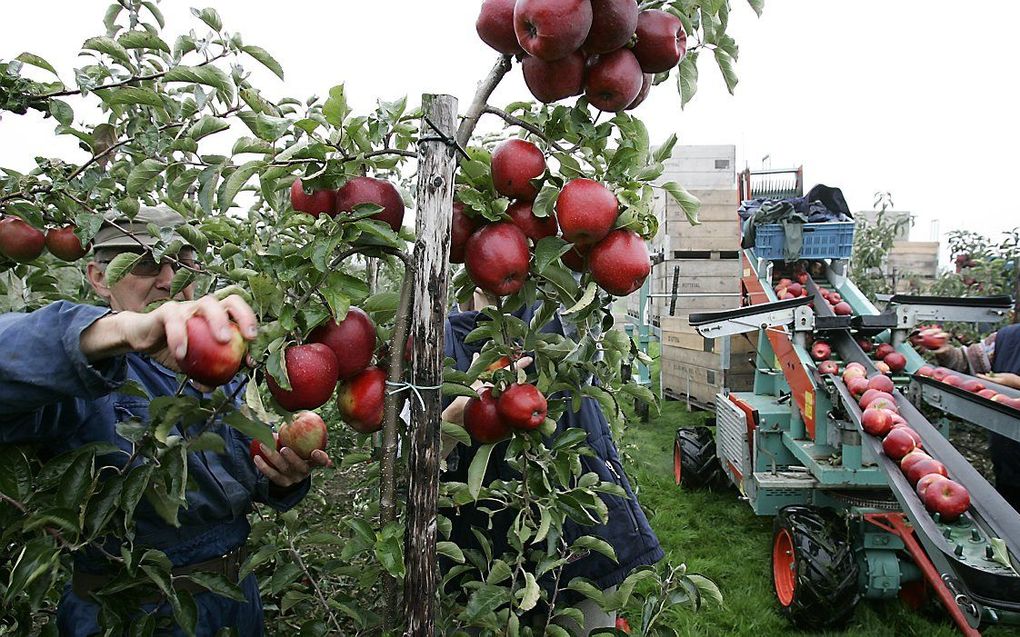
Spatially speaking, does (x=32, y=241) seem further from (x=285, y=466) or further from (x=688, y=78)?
(x=688, y=78)

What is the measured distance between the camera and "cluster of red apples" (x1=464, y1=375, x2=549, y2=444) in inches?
47.4

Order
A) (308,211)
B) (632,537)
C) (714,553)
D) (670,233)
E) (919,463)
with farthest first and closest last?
(670,233)
(714,553)
(919,463)
(632,537)
(308,211)

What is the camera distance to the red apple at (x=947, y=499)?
2.42m

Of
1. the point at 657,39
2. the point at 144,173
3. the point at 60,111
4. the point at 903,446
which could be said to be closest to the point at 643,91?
the point at 657,39

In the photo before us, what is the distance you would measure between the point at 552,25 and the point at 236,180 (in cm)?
59

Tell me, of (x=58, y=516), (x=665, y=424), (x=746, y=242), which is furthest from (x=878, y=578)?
(x=665, y=424)

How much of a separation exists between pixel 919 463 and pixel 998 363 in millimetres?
1903

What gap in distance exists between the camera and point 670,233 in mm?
9039

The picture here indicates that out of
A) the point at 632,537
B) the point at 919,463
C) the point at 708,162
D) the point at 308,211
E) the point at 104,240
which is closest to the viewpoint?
the point at 308,211

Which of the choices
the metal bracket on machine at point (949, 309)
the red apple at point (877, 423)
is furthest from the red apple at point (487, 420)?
the metal bracket on machine at point (949, 309)

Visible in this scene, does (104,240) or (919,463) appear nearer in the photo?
(104,240)

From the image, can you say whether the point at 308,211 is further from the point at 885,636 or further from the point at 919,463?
the point at 885,636

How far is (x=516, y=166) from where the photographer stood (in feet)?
3.58

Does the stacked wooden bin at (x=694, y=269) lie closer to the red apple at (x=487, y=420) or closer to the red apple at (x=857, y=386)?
the red apple at (x=857, y=386)
